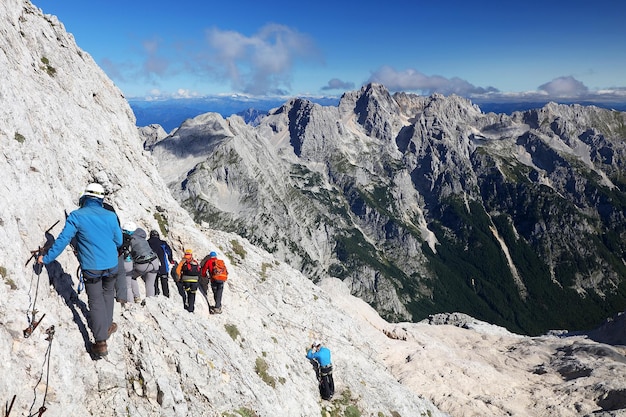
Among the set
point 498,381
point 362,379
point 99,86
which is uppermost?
point 99,86

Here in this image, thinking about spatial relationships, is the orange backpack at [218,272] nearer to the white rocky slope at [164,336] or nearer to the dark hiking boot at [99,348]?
the white rocky slope at [164,336]

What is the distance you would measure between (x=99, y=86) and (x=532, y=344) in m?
67.3

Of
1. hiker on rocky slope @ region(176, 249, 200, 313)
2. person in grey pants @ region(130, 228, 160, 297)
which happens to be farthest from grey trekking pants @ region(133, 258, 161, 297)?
hiker on rocky slope @ region(176, 249, 200, 313)

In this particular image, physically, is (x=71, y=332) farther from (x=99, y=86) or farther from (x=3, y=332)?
(x=99, y=86)

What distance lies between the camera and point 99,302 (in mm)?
12328

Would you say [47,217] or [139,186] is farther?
[139,186]

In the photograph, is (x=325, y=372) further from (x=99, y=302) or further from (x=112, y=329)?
(x=99, y=302)

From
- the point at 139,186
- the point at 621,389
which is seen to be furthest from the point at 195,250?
the point at 621,389

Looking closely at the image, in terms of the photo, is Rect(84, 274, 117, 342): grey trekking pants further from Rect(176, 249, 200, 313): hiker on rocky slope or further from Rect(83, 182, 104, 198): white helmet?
Rect(176, 249, 200, 313): hiker on rocky slope

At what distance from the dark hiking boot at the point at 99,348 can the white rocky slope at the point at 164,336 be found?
0.40 m

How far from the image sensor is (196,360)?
16.4 meters

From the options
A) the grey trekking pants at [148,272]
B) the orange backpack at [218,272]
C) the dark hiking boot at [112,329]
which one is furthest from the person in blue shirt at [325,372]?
the dark hiking boot at [112,329]

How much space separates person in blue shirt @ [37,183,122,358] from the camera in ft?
37.2

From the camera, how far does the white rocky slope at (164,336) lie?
40.7ft
